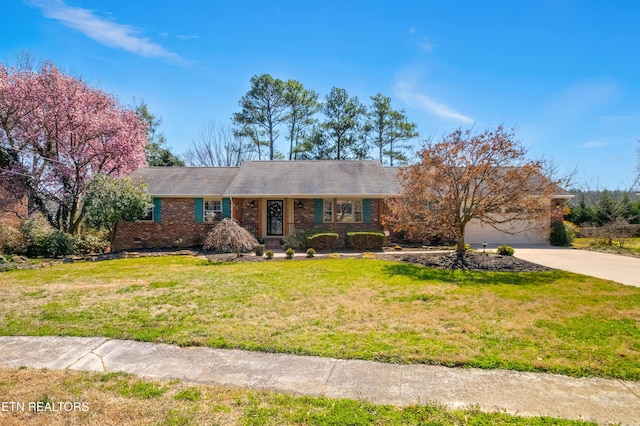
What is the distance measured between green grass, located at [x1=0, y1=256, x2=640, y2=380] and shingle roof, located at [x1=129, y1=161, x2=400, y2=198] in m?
7.81

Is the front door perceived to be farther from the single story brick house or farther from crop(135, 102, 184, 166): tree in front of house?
crop(135, 102, 184, 166): tree in front of house

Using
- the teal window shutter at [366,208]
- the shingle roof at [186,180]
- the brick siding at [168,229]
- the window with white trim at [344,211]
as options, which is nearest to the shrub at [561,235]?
the teal window shutter at [366,208]

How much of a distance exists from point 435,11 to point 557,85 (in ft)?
23.1

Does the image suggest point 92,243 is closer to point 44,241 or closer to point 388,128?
point 44,241

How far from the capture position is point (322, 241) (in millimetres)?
15703

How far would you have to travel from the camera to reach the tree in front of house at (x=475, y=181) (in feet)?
35.8

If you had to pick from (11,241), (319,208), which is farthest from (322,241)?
(11,241)

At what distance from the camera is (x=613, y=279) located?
8.91m

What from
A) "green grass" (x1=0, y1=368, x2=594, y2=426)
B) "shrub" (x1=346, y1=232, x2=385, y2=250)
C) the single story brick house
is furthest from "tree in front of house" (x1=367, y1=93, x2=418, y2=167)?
A: "green grass" (x1=0, y1=368, x2=594, y2=426)

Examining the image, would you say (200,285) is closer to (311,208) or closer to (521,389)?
(521,389)

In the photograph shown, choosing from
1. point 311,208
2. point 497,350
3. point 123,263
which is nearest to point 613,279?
point 497,350

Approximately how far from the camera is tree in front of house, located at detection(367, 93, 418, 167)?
30.4m

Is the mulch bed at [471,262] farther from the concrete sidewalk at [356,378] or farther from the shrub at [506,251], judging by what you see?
the concrete sidewalk at [356,378]

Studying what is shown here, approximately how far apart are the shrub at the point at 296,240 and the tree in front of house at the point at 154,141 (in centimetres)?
1576
